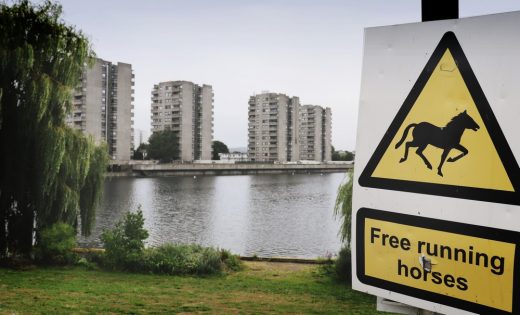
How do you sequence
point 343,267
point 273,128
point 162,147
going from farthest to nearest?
point 273,128 < point 162,147 < point 343,267

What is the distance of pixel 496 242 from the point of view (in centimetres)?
149

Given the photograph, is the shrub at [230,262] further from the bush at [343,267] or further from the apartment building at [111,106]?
the apartment building at [111,106]

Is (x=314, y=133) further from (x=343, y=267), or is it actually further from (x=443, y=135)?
(x=443, y=135)

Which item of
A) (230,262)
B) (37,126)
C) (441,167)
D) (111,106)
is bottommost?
(230,262)

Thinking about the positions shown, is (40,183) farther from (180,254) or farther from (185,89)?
(185,89)

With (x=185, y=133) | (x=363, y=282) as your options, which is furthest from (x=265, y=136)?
(x=363, y=282)

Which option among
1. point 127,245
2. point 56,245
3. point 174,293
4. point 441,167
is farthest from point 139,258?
point 441,167

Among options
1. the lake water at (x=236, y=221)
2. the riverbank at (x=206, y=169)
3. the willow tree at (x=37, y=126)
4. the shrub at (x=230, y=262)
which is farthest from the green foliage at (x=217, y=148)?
the willow tree at (x=37, y=126)

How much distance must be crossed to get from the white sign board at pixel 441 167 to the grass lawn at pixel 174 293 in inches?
347

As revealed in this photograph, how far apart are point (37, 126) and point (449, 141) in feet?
50.9

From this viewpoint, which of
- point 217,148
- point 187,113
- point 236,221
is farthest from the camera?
point 217,148

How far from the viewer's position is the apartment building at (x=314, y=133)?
154 m

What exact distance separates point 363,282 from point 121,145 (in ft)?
305

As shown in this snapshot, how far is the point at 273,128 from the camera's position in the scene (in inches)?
5305
